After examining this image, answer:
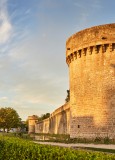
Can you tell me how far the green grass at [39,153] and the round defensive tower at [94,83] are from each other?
9889 millimetres

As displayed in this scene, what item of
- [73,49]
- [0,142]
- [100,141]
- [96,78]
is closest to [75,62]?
[73,49]

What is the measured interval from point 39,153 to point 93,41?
47.0ft

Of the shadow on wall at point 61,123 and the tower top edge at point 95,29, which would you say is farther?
the shadow on wall at point 61,123

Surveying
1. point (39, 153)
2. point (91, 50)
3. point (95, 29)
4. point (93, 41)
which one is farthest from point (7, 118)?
point (39, 153)

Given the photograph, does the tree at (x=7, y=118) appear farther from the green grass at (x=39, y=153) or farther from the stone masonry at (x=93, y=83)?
the green grass at (x=39, y=153)

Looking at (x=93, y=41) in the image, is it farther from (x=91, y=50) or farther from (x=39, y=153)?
(x=39, y=153)

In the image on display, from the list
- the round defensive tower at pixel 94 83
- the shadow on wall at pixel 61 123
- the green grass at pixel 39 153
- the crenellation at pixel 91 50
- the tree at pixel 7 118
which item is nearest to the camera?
the green grass at pixel 39 153

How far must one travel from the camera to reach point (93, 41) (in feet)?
77.2

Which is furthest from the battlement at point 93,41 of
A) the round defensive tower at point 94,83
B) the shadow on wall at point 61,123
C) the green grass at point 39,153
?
the green grass at point 39,153

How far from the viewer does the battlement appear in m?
22.9

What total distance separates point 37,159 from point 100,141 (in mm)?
12497

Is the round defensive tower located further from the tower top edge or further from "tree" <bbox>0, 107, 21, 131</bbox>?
"tree" <bbox>0, 107, 21, 131</bbox>

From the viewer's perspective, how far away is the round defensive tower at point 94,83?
74.8 feet

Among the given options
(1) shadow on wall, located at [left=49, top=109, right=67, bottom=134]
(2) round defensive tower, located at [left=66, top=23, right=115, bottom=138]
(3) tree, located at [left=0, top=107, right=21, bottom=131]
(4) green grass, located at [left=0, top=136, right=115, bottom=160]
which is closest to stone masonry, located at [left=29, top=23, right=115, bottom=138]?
(2) round defensive tower, located at [left=66, top=23, right=115, bottom=138]
